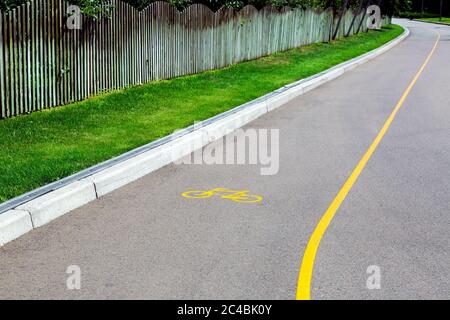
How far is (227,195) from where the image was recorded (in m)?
7.82

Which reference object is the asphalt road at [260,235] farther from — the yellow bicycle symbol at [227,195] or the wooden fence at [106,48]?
the wooden fence at [106,48]

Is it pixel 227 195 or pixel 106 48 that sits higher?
pixel 106 48

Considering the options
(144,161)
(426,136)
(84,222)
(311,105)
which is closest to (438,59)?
(311,105)

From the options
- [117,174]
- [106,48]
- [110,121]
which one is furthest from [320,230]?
[106,48]

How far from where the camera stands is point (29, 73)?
12039mm

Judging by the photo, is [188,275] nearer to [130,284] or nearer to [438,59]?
[130,284]

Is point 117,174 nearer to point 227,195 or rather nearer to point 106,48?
Result: point 227,195

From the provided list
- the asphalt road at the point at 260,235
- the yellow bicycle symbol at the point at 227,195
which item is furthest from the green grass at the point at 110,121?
the yellow bicycle symbol at the point at 227,195

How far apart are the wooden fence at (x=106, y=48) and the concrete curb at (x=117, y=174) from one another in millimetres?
3167

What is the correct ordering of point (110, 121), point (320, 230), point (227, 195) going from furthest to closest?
point (110, 121) < point (227, 195) < point (320, 230)

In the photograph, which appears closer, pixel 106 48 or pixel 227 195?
pixel 227 195

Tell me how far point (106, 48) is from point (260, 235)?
362 inches

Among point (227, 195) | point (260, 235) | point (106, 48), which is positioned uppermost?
point (106, 48)
